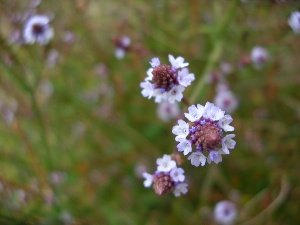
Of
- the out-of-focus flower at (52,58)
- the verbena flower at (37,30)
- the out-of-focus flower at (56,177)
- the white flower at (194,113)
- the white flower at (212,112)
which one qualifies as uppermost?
the out-of-focus flower at (52,58)

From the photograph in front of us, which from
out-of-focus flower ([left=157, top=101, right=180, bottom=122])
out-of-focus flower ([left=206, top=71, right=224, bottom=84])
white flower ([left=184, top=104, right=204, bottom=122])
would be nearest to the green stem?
out-of-focus flower ([left=206, top=71, right=224, bottom=84])

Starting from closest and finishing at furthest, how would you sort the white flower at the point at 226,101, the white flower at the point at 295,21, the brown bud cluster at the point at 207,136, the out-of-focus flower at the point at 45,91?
the brown bud cluster at the point at 207,136 → the white flower at the point at 295,21 → the white flower at the point at 226,101 → the out-of-focus flower at the point at 45,91

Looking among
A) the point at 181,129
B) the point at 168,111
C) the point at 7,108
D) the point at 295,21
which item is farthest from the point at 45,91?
the point at 181,129

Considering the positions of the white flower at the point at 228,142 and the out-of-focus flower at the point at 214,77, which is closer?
the white flower at the point at 228,142

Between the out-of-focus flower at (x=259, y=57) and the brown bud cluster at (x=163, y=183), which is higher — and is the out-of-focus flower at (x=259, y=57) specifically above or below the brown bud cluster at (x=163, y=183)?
above

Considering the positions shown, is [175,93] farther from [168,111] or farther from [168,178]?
[168,111]

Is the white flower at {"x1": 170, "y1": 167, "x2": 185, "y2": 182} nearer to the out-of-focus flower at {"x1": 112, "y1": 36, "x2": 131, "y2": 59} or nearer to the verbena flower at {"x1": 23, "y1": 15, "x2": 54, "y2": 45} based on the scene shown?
the out-of-focus flower at {"x1": 112, "y1": 36, "x2": 131, "y2": 59}

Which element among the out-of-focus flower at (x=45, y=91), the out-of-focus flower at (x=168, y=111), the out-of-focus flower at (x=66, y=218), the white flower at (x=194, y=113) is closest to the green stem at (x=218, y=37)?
the out-of-focus flower at (x=168, y=111)

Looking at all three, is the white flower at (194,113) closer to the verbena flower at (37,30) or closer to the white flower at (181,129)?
the white flower at (181,129)
